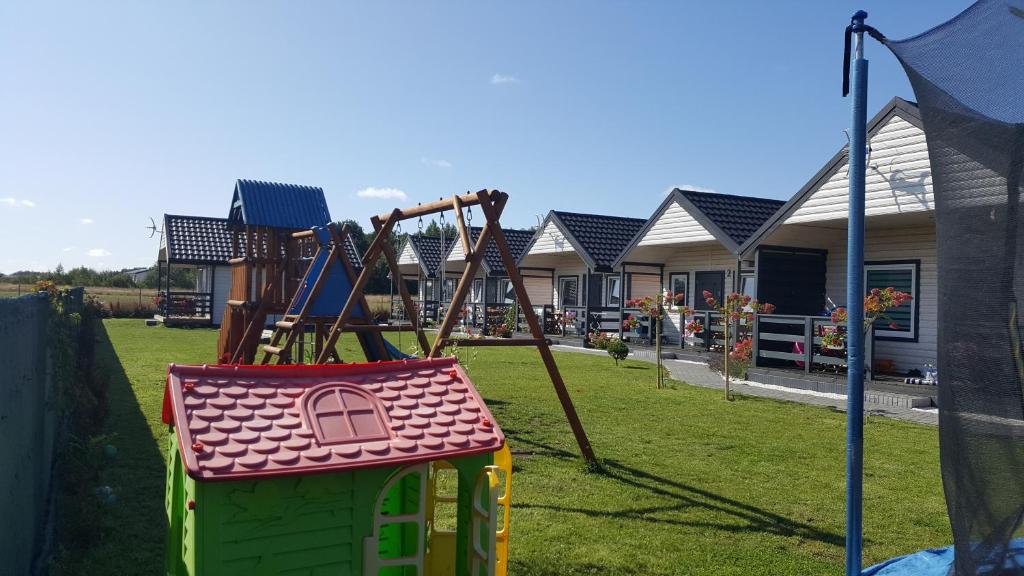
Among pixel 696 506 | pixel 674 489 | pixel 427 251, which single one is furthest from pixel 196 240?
pixel 696 506

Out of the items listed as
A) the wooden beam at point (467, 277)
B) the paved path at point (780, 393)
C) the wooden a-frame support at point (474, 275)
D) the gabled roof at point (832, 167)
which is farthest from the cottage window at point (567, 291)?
the wooden beam at point (467, 277)

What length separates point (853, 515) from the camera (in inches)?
144

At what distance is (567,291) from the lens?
2669 cm

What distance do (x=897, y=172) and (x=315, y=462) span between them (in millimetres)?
11677

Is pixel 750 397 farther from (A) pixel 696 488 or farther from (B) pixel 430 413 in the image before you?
(B) pixel 430 413

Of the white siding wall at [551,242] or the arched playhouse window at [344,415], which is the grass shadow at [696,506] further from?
Result: the white siding wall at [551,242]

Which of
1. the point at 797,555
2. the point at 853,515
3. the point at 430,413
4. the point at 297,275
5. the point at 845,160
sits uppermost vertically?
the point at 845,160

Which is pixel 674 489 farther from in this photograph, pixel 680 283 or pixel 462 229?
pixel 680 283

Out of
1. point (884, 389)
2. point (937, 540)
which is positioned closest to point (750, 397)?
point (884, 389)

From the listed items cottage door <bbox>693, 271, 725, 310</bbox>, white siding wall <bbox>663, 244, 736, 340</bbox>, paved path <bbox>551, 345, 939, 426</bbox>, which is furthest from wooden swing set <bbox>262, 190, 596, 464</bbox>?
cottage door <bbox>693, 271, 725, 310</bbox>

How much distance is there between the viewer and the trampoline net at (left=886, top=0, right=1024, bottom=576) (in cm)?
280

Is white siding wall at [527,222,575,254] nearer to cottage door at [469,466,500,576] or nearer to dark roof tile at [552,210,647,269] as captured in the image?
dark roof tile at [552,210,647,269]

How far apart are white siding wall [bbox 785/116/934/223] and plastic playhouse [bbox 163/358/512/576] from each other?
1024cm

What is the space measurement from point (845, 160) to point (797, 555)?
32.7 ft
